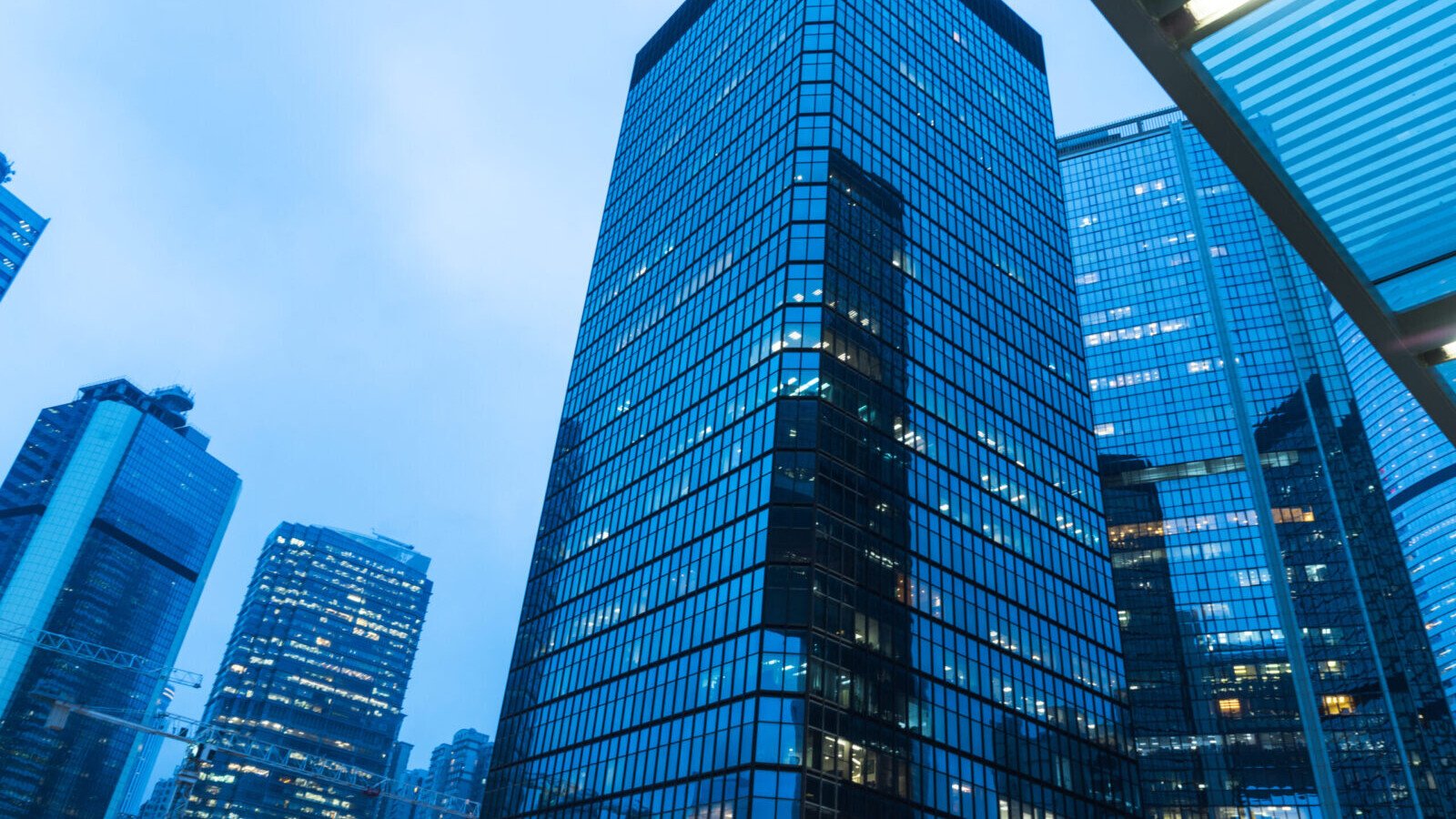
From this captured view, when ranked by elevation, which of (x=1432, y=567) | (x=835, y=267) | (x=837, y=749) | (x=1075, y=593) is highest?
→ (x=1432, y=567)

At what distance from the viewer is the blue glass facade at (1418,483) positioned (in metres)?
174

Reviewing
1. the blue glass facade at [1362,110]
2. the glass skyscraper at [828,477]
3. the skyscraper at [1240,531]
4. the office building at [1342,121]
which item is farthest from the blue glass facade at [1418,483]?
the blue glass facade at [1362,110]

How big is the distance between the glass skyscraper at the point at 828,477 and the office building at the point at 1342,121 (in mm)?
53538

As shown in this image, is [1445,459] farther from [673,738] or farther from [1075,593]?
[673,738]

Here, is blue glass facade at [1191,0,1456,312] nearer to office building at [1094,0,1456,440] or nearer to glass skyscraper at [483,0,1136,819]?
office building at [1094,0,1456,440]

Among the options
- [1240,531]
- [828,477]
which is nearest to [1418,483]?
[1240,531]

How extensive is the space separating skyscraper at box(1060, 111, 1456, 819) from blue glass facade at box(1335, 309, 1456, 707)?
33017 millimetres

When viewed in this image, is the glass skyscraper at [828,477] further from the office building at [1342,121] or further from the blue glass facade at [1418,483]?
the blue glass facade at [1418,483]

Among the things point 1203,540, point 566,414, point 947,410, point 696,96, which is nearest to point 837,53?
point 696,96

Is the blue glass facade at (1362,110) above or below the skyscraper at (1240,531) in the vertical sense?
below

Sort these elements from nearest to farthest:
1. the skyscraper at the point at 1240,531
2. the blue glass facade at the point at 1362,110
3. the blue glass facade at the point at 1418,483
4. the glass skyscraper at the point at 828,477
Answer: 1. the blue glass facade at the point at 1362,110
2. the glass skyscraper at the point at 828,477
3. the skyscraper at the point at 1240,531
4. the blue glass facade at the point at 1418,483

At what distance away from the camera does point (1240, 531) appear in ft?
450

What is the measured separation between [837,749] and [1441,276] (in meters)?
55.9

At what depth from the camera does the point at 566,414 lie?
10644cm
